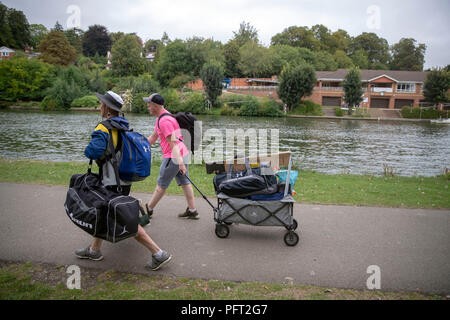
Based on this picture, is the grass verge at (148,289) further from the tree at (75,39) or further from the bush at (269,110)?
the tree at (75,39)

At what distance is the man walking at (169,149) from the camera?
514cm

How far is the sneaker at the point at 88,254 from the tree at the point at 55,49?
87.7m

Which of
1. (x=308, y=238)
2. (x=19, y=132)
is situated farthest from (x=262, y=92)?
(x=308, y=238)

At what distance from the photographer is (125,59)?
278 ft

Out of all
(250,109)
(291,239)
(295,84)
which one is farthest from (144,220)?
(295,84)

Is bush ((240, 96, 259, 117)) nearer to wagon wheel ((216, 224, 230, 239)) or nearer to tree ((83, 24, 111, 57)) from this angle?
wagon wheel ((216, 224, 230, 239))

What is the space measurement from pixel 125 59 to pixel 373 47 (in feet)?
262

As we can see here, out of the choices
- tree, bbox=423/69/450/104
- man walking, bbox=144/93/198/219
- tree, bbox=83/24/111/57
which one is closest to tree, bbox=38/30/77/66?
tree, bbox=83/24/111/57

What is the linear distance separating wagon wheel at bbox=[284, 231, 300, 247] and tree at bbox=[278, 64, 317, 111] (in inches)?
2320

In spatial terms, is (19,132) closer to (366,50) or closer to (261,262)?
(261,262)

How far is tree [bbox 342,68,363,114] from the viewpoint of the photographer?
60.0 m

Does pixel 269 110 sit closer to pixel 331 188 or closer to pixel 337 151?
pixel 337 151

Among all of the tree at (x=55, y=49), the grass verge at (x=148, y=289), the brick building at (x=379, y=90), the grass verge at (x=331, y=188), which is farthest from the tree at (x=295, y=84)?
the grass verge at (x=148, y=289)
